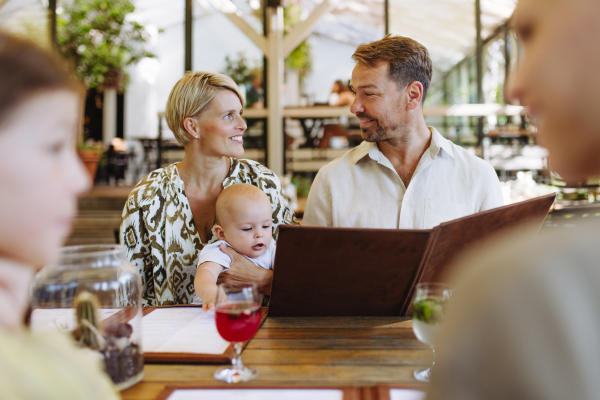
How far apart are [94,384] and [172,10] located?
43.7ft

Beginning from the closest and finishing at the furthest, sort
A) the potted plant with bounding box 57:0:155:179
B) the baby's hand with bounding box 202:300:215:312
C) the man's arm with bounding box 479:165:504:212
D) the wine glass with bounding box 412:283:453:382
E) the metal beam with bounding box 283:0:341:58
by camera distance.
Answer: the wine glass with bounding box 412:283:453:382 < the baby's hand with bounding box 202:300:215:312 < the man's arm with bounding box 479:165:504:212 < the metal beam with bounding box 283:0:341:58 < the potted plant with bounding box 57:0:155:179

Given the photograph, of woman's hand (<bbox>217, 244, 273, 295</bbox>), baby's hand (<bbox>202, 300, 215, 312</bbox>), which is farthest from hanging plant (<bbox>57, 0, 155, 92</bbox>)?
baby's hand (<bbox>202, 300, 215, 312</bbox>)

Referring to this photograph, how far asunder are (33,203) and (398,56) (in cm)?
191

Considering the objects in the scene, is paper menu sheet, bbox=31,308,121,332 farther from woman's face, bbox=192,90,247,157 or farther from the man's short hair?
the man's short hair

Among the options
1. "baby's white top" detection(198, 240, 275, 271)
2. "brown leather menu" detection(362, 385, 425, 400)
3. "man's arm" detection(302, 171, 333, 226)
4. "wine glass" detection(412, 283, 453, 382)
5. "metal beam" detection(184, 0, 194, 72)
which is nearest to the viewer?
"brown leather menu" detection(362, 385, 425, 400)

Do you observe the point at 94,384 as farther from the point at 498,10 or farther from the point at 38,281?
the point at 498,10

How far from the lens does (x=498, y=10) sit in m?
9.53

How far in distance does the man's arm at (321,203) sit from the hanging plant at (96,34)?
23.7 ft

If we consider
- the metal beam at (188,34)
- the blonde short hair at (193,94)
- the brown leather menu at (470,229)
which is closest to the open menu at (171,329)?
the brown leather menu at (470,229)

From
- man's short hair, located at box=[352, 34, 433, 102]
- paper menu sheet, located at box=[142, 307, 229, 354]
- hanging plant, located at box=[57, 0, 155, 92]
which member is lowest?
paper menu sheet, located at box=[142, 307, 229, 354]

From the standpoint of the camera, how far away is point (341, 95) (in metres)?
7.35

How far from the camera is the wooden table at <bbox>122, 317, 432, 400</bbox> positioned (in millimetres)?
898

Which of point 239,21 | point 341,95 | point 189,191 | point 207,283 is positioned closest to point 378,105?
point 189,191

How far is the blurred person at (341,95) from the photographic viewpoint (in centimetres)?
705
